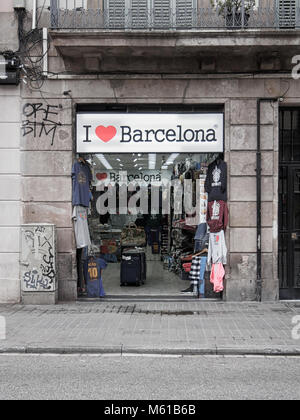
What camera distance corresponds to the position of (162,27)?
1042 cm

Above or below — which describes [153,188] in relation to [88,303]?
above

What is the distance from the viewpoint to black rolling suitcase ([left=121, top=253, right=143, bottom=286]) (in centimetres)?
1252

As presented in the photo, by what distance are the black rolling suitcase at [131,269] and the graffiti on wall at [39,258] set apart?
98.3 inches

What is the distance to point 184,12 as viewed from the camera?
10.8 metres

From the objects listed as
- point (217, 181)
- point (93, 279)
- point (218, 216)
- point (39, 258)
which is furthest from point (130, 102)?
point (93, 279)

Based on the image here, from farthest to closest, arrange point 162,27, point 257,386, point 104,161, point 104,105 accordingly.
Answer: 1. point 104,161
2. point 104,105
3. point 162,27
4. point 257,386

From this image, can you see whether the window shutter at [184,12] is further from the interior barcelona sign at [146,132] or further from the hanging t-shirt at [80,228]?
the hanging t-shirt at [80,228]

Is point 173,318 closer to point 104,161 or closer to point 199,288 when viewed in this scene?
point 199,288

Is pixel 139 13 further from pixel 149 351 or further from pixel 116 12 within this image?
pixel 149 351

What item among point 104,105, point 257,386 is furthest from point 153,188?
point 257,386

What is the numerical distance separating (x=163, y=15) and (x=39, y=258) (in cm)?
580

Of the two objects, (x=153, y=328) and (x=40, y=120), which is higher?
(x=40, y=120)

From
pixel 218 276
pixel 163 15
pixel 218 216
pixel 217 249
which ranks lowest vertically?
pixel 218 276

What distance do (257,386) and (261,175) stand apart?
5717 millimetres
